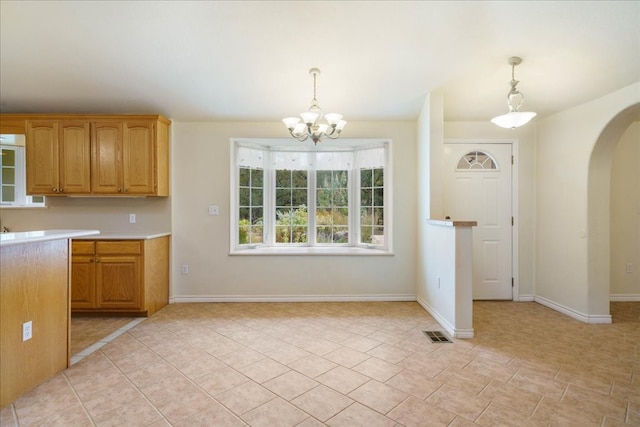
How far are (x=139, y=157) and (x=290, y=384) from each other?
3.08 meters

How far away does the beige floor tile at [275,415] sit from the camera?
5.32 feet

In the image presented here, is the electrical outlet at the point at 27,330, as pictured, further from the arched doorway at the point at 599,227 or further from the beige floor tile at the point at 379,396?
the arched doorway at the point at 599,227

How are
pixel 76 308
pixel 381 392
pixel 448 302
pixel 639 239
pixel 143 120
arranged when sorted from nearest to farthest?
pixel 381 392 < pixel 448 302 < pixel 76 308 < pixel 143 120 < pixel 639 239

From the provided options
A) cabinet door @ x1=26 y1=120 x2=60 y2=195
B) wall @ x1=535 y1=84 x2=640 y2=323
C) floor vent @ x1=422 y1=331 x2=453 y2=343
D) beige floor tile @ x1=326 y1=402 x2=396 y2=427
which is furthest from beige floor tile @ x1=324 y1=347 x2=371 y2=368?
cabinet door @ x1=26 y1=120 x2=60 y2=195

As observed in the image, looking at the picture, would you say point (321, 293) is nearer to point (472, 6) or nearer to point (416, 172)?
point (416, 172)

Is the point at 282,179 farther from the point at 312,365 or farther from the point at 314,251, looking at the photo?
the point at 312,365

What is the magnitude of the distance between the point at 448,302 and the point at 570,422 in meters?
1.30

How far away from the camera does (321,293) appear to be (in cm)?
391

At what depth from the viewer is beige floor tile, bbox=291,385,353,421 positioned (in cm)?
171

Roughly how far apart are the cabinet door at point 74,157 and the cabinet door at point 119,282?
96 cm

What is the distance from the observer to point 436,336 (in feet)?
9.12

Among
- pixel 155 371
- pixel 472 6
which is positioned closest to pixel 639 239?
pixel 472 6

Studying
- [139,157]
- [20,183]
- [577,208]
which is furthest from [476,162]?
[20,183]

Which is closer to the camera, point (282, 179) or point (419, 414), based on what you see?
point (419, 414)
